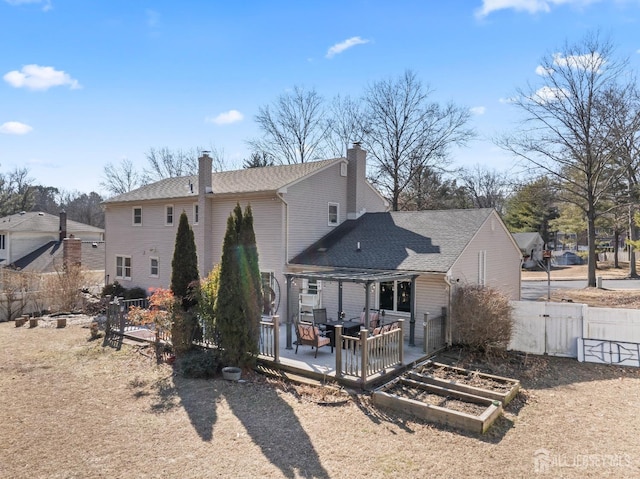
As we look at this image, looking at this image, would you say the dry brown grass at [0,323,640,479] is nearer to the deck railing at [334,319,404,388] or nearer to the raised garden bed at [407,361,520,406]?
the raised garden bed at [407,361,520,406]

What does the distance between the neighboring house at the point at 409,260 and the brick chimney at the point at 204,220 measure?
4.37 metres

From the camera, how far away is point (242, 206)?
1734cm

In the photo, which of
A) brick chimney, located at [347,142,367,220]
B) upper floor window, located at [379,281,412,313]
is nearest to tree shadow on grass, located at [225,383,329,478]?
upper floor window, located at [379,281,412,313]

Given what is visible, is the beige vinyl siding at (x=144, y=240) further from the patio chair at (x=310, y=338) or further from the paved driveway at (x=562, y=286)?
the paved driveway at (x=562, y=286)

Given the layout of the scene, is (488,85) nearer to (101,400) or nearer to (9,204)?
(101,400)

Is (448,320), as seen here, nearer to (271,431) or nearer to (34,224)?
(271,431)

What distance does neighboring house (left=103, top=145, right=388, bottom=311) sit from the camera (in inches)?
647

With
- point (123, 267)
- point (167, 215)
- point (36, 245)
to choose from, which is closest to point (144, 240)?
point (167, 215)

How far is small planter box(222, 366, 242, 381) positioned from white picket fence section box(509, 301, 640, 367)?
8516 millimetres

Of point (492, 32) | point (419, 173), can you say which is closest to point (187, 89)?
point (492, 32)

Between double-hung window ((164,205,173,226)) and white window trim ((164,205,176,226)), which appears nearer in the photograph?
white window trim ((164,205,176,226))

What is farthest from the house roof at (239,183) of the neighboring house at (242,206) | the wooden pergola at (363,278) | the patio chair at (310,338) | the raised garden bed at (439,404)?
the raised garden bed at (439,404)

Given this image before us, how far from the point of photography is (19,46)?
38.3 ft

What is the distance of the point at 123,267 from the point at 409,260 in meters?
15.8
